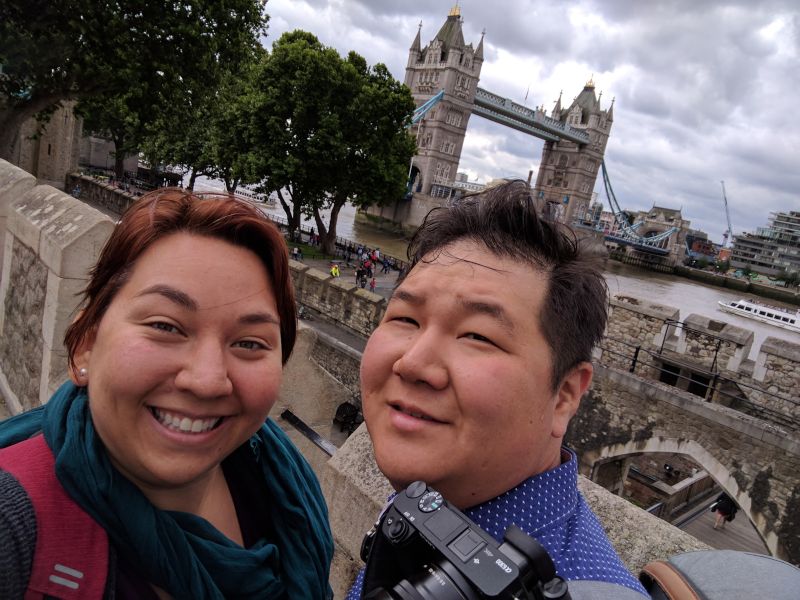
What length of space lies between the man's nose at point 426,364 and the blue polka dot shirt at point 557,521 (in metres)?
0.33

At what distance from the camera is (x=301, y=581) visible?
1571 mm

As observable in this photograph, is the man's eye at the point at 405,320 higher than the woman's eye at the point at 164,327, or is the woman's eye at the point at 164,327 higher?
the man's eye at the point at 405,320

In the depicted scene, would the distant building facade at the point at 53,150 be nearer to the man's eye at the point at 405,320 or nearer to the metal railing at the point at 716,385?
the metal railing at the point at 716,385

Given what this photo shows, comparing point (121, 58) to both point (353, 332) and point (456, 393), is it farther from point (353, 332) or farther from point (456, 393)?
point (456, 393)

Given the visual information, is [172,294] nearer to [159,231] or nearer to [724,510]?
[159,231]

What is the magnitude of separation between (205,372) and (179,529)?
414mm

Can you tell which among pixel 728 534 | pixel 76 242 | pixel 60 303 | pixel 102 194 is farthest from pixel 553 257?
pixel 102 194

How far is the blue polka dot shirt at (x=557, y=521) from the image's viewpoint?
1.08m

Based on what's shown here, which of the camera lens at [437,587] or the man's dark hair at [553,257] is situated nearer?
the camera lens at [437,587]

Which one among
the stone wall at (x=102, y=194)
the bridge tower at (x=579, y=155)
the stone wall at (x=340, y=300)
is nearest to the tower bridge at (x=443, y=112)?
→ the bridge tower at (x=579, y=155)

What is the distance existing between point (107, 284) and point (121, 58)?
12227 mm

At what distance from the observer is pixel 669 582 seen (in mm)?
1065

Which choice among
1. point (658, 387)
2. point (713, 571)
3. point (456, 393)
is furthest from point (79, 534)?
point (658, 387)

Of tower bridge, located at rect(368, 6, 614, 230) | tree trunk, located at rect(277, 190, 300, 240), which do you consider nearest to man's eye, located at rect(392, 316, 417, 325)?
tree trunk, located at rect(277, 190, 300, 240)
